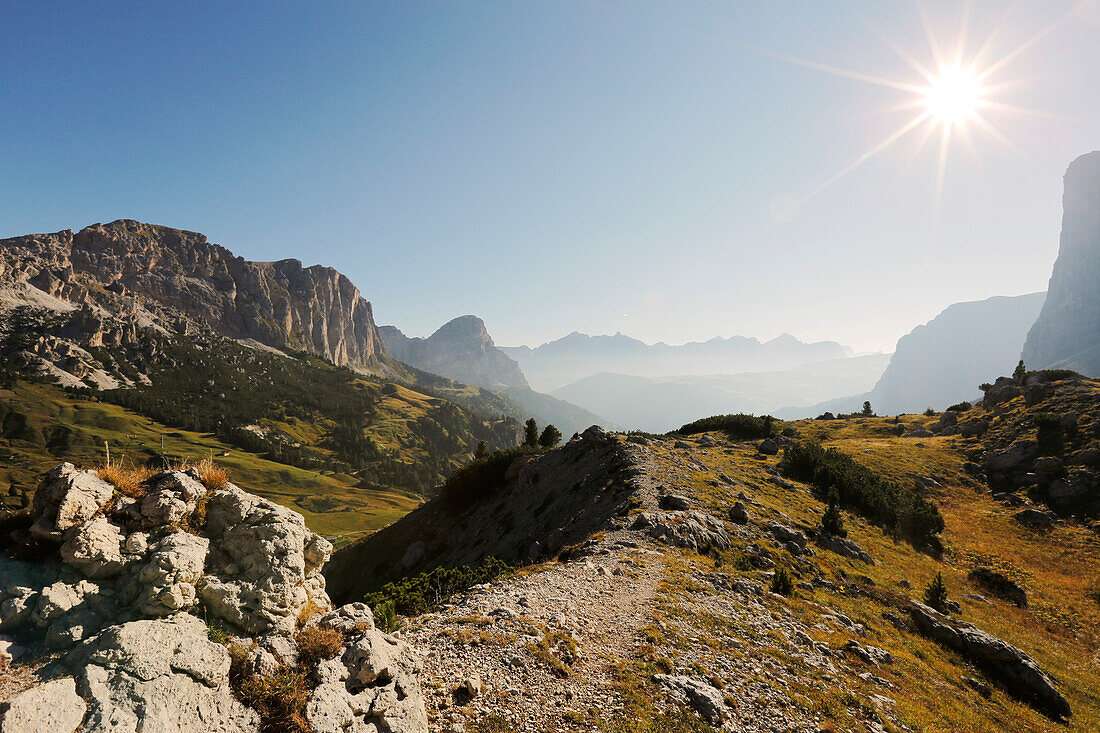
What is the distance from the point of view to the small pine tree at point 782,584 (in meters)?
24.0

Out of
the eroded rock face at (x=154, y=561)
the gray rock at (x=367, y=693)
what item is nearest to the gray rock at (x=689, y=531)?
the gray rock at (x=367, y=693)

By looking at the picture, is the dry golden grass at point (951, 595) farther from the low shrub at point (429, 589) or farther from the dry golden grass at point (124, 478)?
the dry golden grass at point (124, 478)

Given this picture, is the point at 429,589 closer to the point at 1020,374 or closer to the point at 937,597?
the point at 937,597

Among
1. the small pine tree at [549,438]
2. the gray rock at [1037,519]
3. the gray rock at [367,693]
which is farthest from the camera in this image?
the small pine tree at [549,438]

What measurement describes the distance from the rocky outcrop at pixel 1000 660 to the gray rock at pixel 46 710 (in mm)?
35160

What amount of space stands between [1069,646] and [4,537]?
51349 mm

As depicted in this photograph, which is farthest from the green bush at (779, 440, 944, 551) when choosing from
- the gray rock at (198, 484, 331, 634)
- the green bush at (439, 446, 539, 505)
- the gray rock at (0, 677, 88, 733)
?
the gray rock at (0, 677, 88, 733)

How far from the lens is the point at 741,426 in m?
82.4

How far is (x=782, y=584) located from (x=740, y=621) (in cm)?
634

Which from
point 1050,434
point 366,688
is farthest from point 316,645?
point 1050,434

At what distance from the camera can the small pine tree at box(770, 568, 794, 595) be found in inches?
945

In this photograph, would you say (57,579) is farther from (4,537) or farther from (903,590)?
(903,590)

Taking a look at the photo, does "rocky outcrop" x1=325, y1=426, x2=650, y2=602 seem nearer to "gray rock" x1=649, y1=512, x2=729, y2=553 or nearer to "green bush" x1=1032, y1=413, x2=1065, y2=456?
"gray rock" x1=649, y1=512, x2=729, y2=553

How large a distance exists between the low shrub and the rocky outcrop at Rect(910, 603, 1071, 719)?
25.3m
